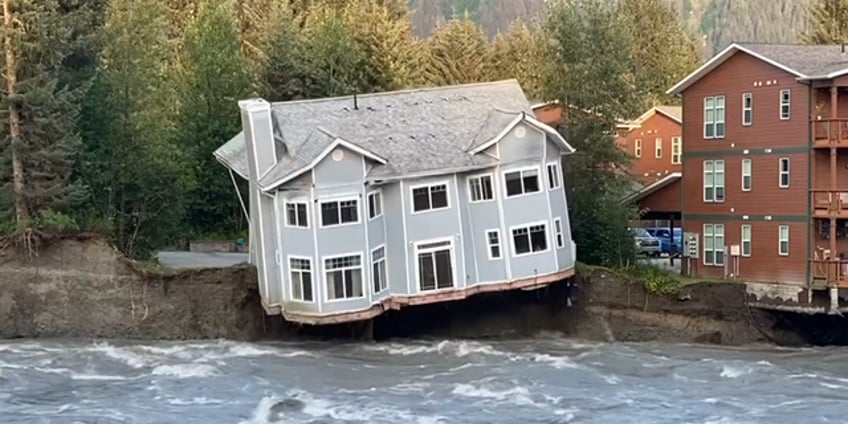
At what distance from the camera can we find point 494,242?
45.4 metres

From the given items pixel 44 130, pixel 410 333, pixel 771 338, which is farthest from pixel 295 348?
pixel 771 338

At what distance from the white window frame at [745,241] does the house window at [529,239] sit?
979 cm

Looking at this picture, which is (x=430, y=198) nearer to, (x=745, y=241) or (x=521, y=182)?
(x=521, y=182)

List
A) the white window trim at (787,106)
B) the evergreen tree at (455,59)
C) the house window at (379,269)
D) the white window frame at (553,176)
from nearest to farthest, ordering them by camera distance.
Result: the house window at (379,269) → the white window frame at (553,176) → the white window trim at (787,106) → the evergreen tree at (455,59)

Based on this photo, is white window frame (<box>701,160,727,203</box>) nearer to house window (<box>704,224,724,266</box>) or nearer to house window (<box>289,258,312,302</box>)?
house window (<box>704,224,724,266</box>)

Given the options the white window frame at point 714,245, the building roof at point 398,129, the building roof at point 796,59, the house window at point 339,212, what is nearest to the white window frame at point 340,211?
the house window at point 339,212

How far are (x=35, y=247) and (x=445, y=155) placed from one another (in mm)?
16849

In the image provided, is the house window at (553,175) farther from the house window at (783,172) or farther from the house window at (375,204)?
the house window at (783,172)

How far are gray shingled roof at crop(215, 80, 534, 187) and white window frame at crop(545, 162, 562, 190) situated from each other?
2.54 m

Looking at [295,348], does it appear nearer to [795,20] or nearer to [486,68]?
[486,68]

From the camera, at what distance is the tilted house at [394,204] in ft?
140

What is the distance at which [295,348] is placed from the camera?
4434cm

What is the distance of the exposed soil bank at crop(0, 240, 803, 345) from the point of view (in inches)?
1797

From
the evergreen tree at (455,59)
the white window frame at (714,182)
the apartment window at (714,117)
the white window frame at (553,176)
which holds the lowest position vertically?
the white window frame at (714,182)
